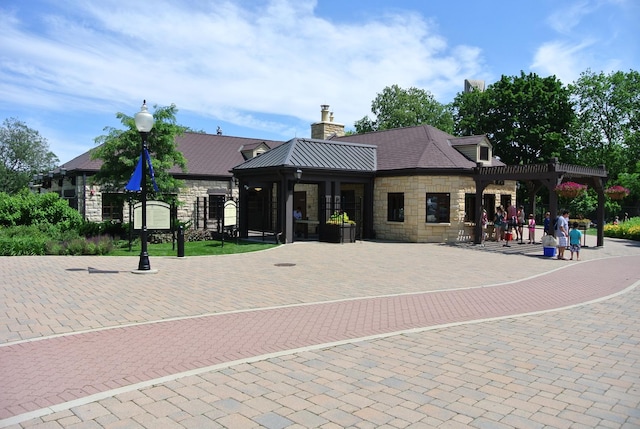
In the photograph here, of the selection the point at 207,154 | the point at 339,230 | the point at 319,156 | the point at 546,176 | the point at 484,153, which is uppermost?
the point at 207,154

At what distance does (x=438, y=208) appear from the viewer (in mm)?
22969

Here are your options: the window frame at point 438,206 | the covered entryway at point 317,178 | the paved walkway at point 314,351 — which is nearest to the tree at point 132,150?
the covered entryway at point 317,178

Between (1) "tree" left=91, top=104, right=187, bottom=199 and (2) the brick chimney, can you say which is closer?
(1) "tree" left=91, top=104, right=187, bottom=199

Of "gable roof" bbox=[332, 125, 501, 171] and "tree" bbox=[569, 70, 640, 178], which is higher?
"tree" bbox=[569, 70, 640, 178]

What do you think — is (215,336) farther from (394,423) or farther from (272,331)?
(394,423)

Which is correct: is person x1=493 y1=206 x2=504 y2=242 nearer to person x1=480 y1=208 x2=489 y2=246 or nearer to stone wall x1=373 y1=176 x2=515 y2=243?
person x1=480 y1=208 x2=489 y2=246

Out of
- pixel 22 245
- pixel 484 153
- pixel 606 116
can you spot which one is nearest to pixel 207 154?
pixel 22 245

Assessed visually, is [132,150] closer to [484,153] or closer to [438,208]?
[438,208]

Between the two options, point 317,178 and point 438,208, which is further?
point 438,208

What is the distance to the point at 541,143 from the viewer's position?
42000 mm

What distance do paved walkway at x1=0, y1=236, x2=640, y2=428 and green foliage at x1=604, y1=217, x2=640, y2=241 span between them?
18259 mm

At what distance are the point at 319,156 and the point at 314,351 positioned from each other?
56.9 ft

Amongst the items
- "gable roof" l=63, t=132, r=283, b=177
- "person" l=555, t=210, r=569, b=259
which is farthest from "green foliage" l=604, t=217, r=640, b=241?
"gable roof" l=63, t=132, r=283, b=177

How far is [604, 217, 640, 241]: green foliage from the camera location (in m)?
27.5
